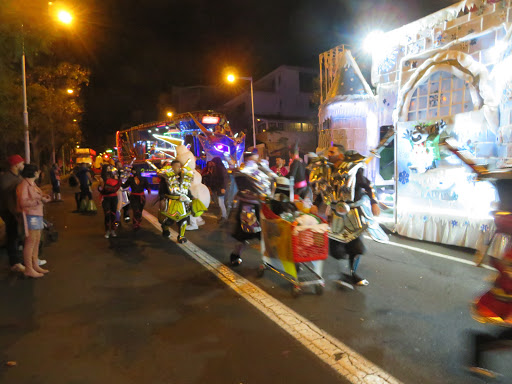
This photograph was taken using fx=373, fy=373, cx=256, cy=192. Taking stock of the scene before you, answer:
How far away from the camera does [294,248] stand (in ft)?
14.5

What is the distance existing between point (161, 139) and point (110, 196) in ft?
22.1

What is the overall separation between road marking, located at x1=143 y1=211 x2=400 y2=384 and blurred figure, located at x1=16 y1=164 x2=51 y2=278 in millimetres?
2871

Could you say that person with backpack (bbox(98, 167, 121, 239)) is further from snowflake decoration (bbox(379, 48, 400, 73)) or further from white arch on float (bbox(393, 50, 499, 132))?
snowflake decoration (bbox(379, 48, 400, 73))

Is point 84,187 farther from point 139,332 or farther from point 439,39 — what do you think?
point 439,39

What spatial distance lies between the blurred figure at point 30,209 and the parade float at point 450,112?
7.03m

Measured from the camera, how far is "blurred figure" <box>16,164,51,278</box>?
5.60m

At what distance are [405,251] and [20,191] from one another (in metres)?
6.55

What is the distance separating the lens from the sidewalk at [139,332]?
3193 millimetres

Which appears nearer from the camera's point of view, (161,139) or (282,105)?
(161,139)

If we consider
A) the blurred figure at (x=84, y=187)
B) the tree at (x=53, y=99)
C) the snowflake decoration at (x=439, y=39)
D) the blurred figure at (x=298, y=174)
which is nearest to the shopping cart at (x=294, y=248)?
the blurred figure at (x=298, y=174)

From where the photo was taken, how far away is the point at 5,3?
9.41 metres

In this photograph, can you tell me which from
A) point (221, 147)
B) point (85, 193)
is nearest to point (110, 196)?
point (85, 193)

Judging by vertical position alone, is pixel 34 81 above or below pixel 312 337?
above

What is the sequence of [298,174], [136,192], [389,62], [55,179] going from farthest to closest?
1. [55,179]
2. [136,192]
3. [389,62]
4. [298,174]
